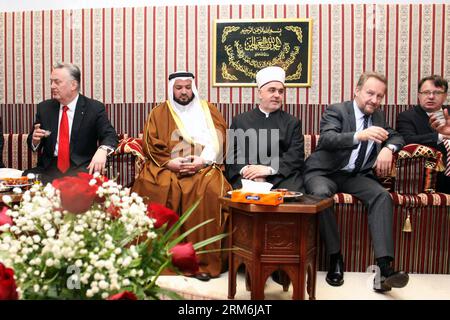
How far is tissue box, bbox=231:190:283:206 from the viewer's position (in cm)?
278

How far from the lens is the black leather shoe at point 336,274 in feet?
11.3

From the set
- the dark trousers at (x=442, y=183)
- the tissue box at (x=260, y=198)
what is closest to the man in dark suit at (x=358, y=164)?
the dark trousers at (x=442, y=183)

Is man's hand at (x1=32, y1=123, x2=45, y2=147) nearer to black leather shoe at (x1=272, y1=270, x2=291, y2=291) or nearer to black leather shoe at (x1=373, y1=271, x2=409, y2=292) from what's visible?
black leather shoe at (x1=272, y1=270, x2=291, y2=291)

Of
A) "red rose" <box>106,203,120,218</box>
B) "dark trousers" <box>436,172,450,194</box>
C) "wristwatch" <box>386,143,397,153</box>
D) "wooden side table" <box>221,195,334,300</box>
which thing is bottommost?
"wooden side table" <box>221,195,334,300</box>

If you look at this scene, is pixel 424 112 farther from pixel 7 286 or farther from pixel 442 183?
pixel 7 286

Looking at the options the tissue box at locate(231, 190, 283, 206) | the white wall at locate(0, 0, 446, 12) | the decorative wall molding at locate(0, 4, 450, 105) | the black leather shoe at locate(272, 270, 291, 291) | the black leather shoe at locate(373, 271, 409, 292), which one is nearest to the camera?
the tissue box at locate(231, 190, 283, 206)

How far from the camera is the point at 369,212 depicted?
3.60 metres

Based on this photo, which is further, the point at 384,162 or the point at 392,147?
the point at 392,147

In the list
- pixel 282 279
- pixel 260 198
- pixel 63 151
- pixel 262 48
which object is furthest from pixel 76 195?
pixel 262 48

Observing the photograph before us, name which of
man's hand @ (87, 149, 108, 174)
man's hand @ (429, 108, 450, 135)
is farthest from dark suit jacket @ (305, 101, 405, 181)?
man's hand @ (87, 149, 108, 174)

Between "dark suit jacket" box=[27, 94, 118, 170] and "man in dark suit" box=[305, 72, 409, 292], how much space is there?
1.91 metres

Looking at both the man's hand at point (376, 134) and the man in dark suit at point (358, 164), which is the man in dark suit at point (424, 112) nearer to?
the man in dark suit at point (358, 164)

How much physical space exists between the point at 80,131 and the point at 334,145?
2326 millimetres

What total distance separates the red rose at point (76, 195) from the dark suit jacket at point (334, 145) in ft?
9.64
